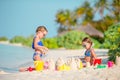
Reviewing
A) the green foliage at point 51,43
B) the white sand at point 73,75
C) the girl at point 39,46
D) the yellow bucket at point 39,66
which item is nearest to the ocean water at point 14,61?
the girl at point 39,46

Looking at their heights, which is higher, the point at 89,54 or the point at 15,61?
the point at 15,61

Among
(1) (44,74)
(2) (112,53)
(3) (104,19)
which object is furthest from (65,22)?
(1) (44,74)

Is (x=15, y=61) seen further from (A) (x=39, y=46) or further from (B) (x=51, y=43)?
(B) (x=51, y=43)

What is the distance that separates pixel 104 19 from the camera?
44.4 meters

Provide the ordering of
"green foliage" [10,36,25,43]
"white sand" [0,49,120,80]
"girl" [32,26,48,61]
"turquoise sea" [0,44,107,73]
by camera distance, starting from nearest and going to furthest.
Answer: "white sand" [0,49,120,80], "girl" [32,26,48,61], "turquoise sea" [0,44,107,73], "green foliage" [10,36,25,43]

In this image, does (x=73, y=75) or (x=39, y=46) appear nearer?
(x=73, y=75)

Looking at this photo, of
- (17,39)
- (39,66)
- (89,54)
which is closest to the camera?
(39,66)

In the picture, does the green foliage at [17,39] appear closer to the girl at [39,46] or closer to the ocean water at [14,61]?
the ocean water at [14,61]

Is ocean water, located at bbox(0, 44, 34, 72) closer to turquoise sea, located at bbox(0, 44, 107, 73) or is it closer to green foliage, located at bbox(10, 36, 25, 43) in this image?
turquoise sea, located at bbox(0, 44, 107, 73)

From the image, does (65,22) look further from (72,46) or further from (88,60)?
(88,60)

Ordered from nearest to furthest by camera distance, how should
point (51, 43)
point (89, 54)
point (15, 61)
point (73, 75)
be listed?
1. point (73, 75)
2. point (89, 54)
3. point (15, 61)
4. point (51, 43)

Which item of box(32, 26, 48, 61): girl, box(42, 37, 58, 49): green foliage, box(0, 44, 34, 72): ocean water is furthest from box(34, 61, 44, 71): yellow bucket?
box(42, 37, 58, 49): green foliage

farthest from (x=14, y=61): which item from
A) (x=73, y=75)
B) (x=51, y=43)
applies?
(x=51, y=43)

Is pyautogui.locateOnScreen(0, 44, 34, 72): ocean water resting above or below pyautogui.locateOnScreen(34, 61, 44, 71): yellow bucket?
above
